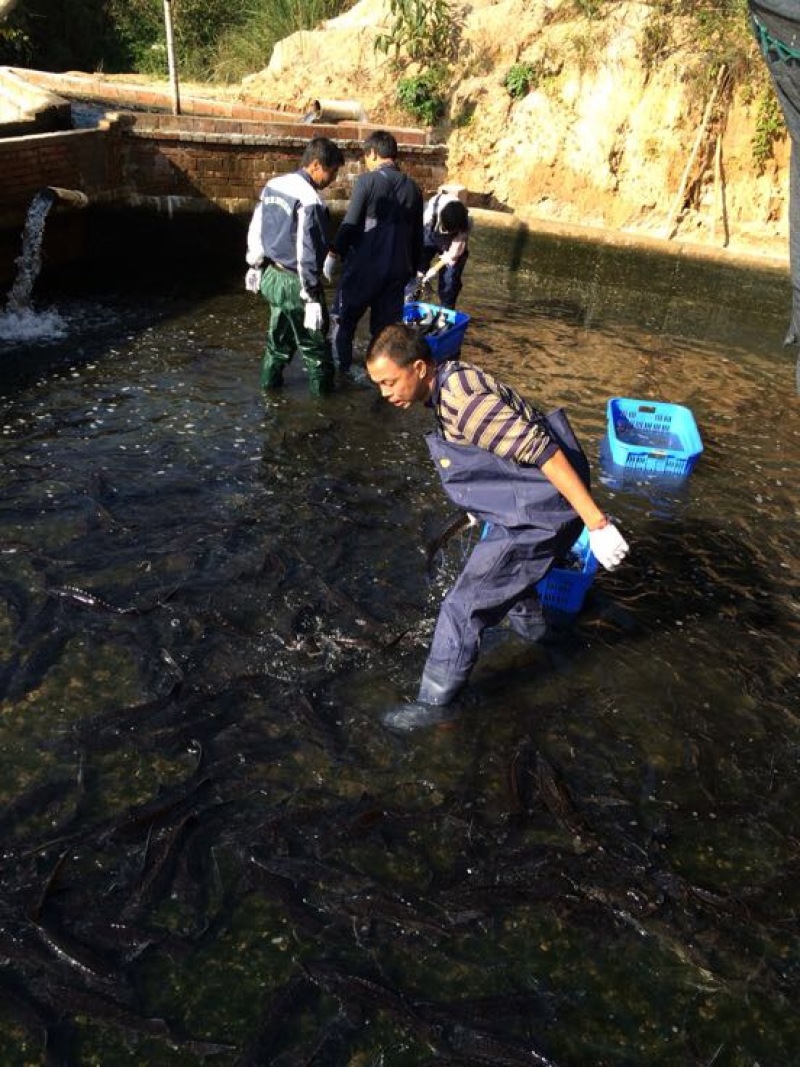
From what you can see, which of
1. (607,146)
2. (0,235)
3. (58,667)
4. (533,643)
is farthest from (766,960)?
(607,146)

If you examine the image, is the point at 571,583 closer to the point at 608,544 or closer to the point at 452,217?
the point at 608,544

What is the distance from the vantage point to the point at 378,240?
7297 millimetres

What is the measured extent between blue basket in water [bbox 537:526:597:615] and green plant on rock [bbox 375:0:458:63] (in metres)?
15.4

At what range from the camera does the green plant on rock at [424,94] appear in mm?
17062

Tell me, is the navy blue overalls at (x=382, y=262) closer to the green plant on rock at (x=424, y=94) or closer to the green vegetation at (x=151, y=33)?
the green plant on rock at (x=424, y=94)

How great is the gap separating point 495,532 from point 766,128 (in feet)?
42.5

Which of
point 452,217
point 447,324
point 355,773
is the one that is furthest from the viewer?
point 452,217

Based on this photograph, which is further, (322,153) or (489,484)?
(322,153)

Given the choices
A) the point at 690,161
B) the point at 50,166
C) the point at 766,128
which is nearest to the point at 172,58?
the point at 50,166

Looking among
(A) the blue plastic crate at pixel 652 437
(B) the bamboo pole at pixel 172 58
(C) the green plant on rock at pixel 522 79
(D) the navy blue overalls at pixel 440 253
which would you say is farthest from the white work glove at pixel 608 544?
(C) the green plant on rock at pixel 522 79

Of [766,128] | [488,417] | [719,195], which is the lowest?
[719,195]

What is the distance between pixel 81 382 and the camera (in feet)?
25.3

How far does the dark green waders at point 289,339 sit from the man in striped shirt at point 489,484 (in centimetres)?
361

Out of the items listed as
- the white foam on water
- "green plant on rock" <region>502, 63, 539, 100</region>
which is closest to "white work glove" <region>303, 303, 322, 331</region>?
the white foam on water
